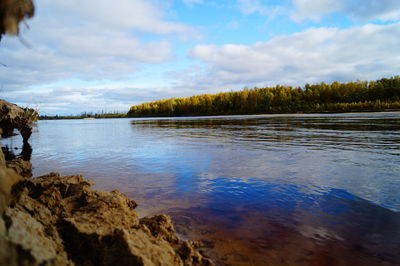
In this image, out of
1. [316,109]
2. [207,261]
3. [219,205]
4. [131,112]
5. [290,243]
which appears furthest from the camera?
[131,112]

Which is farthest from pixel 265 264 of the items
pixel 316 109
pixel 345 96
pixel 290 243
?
pixel 345 96

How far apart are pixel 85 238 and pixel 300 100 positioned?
92.0m

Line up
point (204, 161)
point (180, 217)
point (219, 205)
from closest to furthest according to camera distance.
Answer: point (180, 217) < point (219, 205) < point (204, 161)

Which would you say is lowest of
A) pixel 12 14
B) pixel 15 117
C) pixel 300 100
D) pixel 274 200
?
pixel 274 200

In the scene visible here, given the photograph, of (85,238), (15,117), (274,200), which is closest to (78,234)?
(85,238)

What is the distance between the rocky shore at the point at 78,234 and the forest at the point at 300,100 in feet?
240

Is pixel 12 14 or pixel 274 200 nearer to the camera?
pixel 12 14

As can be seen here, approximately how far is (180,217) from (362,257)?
2651 mm

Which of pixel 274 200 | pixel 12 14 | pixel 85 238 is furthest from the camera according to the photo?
pixel 274 200

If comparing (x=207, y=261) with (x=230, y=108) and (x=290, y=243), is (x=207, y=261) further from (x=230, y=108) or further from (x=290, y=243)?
(x=230, y=108)

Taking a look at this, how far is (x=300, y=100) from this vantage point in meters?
86.4

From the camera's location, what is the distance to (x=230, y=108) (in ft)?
340

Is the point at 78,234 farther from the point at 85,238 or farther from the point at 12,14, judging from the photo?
the point at 12,14

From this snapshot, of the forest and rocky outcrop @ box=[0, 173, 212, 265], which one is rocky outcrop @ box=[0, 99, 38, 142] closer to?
rocky outcrop @ box=[0, 173, 212, 265]
